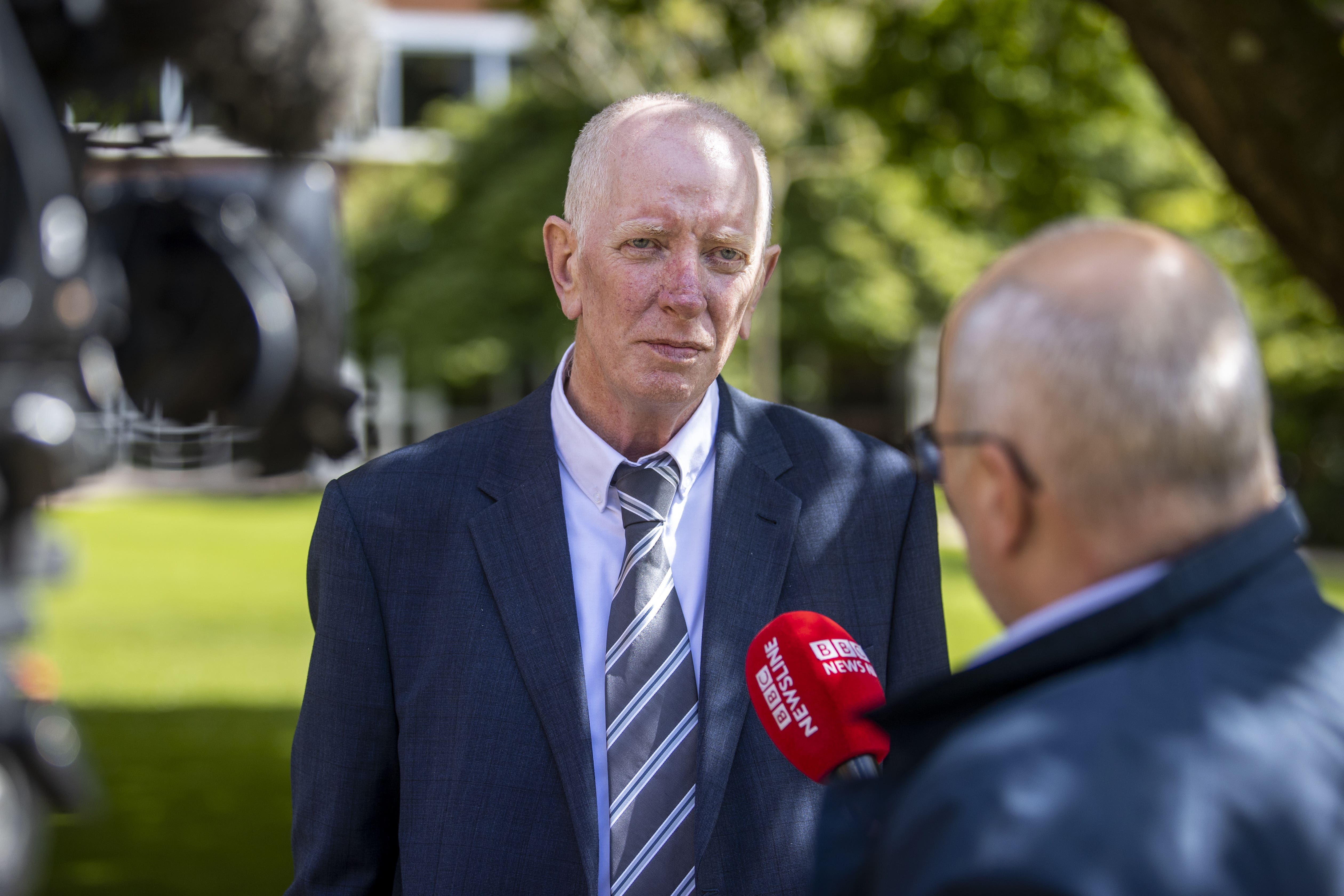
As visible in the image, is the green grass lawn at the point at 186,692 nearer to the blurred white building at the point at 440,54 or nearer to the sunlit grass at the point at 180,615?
the sunlit grass at the point at 180,615

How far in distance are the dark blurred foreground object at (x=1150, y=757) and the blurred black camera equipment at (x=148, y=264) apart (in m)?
3.26

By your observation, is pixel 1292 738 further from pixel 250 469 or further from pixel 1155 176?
pixel 1155 176

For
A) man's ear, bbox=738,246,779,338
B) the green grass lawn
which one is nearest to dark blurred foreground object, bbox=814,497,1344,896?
man's ear, bbox=738,246,779,338

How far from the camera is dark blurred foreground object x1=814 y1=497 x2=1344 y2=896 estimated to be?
1058mm

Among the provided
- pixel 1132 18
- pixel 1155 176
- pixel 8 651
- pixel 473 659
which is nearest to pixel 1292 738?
pixel 473 659

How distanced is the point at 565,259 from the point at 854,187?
2256 cm

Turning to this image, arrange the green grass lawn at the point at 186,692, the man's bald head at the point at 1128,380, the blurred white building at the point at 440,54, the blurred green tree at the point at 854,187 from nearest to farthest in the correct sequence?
the man's bald head at the point at 1128,380, the green grass lawn at the point at 186,692, the blurred green tree at the point at 854,187, the blurred white building at the point at 440,54

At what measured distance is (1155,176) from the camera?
89.7 feet

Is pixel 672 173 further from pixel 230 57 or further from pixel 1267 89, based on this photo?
pixel 230 57

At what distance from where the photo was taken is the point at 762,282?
2.44 meters

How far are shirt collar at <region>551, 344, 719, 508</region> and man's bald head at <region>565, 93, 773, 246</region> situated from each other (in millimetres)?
266

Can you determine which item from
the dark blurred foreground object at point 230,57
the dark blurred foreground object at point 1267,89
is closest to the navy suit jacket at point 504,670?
the dark blurred foreground object at point 1267,89

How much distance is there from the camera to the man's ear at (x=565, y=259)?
2.38 m

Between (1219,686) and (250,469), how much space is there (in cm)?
968
